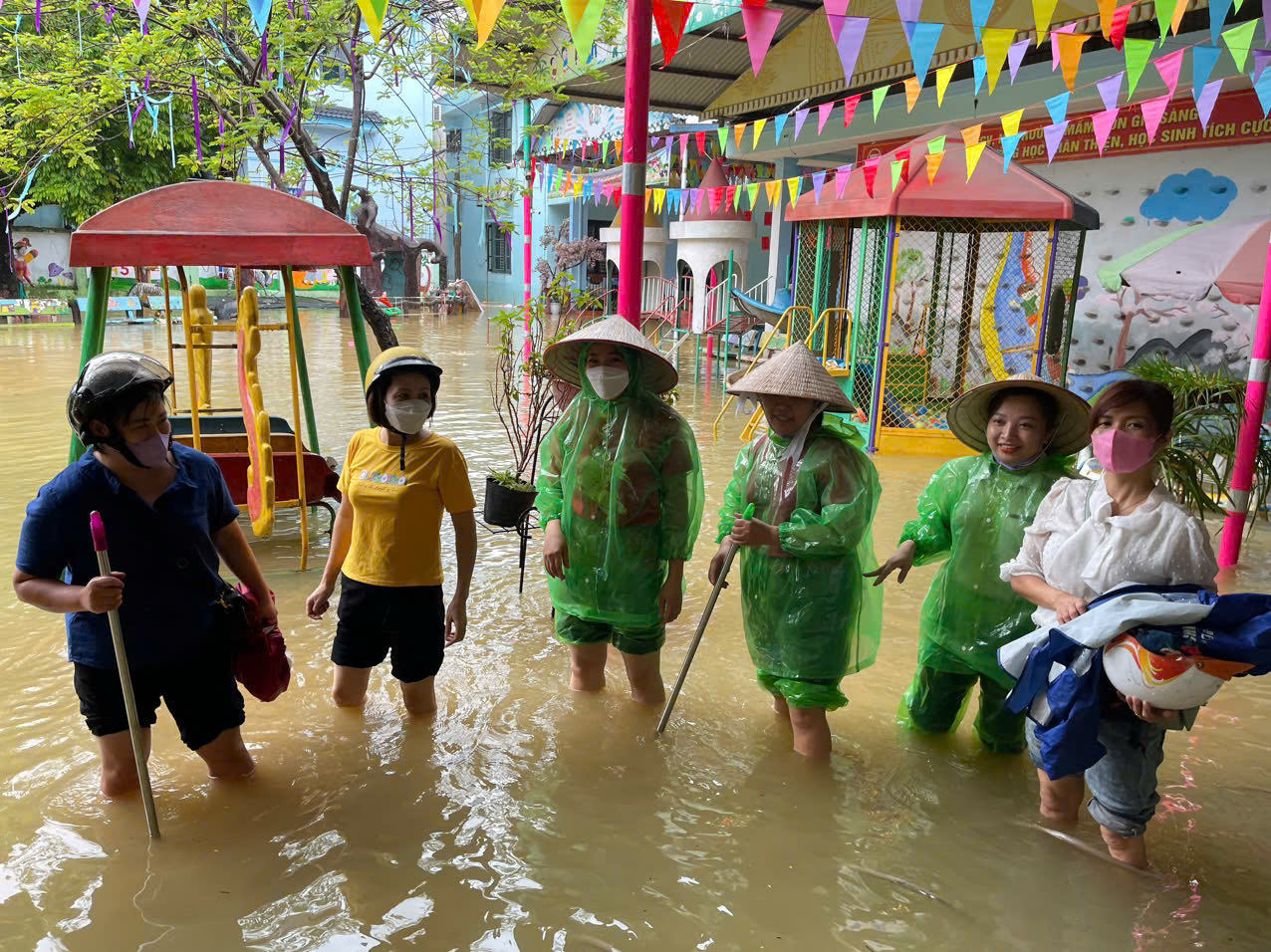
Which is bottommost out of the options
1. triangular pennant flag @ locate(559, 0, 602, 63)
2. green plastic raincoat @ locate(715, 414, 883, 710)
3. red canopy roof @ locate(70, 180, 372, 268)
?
green plastic raincoat @ locate(715, 414, 883, 710)

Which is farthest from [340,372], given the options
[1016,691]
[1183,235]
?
[1016,691]

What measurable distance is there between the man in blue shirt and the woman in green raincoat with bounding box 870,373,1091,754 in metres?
2.11

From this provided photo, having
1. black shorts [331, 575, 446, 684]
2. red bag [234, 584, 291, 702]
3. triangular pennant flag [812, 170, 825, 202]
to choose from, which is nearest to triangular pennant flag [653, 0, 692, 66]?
black shorts [331, 575, 446, 684]

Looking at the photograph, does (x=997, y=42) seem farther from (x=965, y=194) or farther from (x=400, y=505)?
(x=965, y=194)

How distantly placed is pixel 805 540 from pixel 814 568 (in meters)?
0.15

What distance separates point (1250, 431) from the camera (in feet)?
17.9

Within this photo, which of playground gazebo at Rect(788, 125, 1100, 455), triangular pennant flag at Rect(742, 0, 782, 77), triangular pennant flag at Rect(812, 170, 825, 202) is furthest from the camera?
triangular pennant flag at Rect(812, 170, 825, 202)

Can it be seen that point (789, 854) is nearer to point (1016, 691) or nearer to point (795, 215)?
point (1016, 691)

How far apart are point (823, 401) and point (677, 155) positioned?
640 inches

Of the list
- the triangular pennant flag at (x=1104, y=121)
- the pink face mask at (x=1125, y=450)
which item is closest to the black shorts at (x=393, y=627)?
the pink face mask at (x=1125, y=450)

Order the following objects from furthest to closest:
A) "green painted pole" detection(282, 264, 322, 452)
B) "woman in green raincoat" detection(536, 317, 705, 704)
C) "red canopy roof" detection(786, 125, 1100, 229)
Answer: "red canopy roof" detection(786, 125, 1100, 229) → "green painted pole" detection(282, 264, 322, 452) → "woman in green raincoat" detection(536, 317, 705, 704)

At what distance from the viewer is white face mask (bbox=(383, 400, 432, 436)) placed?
10.4 feet

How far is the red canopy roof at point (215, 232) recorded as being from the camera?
14.8 ft

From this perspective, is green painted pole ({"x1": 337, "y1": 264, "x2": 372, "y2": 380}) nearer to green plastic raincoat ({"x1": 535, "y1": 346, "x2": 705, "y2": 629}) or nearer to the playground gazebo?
green plastic raincoat ({"x1": 535, "y1": 346, "x2": 705, "y2": 629})
